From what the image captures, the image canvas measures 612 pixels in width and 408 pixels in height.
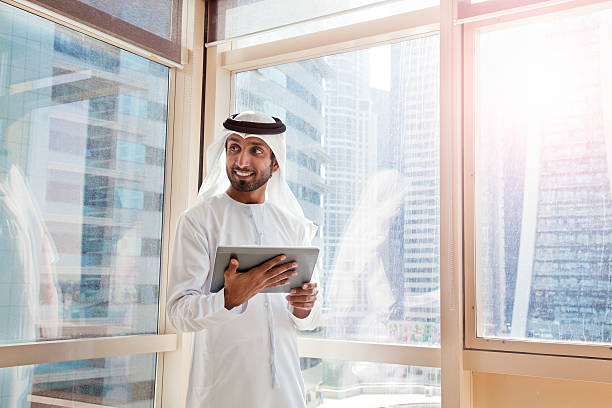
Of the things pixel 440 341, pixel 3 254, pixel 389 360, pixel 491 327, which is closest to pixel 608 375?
pixel 491 327

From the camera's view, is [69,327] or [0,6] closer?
[0,6]

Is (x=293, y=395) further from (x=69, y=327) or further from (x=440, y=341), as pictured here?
(x=69, y=327)

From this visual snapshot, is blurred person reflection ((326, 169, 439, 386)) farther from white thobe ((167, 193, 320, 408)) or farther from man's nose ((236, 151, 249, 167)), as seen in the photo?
man's nose ((236, 151, 249, 167))

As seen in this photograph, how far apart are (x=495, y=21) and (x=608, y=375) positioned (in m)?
1.46

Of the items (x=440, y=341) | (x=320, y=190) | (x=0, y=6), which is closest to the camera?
(x=0, y=6)

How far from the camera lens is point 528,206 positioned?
7.94 ft

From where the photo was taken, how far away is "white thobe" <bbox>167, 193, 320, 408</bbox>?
215 centimetres

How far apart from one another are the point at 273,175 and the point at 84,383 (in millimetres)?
1226

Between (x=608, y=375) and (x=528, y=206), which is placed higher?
(x=528, y=206)

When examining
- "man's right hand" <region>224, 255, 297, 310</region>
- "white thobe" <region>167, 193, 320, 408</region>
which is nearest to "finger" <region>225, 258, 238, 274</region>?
"man's right hand" <region>224, 255, 297, 310</region>

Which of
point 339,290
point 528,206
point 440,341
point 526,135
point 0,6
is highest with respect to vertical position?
point 0,6

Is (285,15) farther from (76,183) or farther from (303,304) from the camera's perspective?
(303,304)

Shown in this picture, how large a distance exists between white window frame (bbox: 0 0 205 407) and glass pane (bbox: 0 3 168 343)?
44mm

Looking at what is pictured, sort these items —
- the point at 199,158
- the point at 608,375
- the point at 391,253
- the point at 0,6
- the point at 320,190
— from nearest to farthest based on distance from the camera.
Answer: the point at 608,375, the point at 0,6, the point at 391,253, the point at 320,190, the point at 199,158
